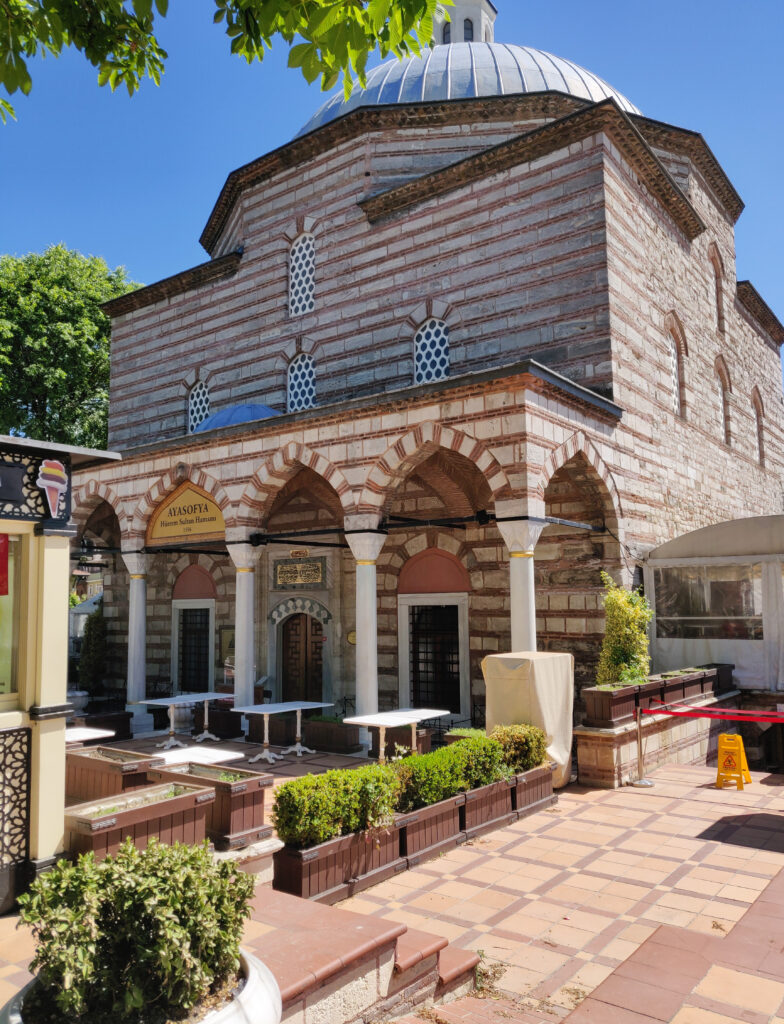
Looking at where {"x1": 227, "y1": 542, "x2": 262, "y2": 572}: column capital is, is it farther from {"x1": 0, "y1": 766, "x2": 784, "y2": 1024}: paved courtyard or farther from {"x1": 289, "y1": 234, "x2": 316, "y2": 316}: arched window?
{"x1": 0, "y1": 766, "x2": 784, "y2": 1024}: paved courtyard

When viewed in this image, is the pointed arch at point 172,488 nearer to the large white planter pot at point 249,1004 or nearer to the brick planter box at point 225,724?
the brick planter box at point 225,724

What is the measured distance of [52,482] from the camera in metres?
4.89

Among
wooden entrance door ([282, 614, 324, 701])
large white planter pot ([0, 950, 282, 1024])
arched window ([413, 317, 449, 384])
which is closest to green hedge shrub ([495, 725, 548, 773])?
large white planter pot ([0, 950, 282, 1024])

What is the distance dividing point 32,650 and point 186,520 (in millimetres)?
8362

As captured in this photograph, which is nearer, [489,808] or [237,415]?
[489,808]

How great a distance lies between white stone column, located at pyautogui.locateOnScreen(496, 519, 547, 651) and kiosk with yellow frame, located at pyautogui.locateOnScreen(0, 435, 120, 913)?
538 cm

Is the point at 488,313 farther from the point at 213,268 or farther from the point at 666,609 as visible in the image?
the point at 213,268

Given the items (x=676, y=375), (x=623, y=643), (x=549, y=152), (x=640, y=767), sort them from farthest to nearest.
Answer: (x=676, y=375), (x=549, y=152), (x=623, y=643), (x=640, y=767)

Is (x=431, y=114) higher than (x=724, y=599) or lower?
higher

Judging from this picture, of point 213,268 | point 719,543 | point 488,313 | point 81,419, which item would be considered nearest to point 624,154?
point 488,313

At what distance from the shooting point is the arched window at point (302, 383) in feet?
48.9

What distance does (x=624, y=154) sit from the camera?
12.2m

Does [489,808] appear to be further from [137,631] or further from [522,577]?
[137,631]

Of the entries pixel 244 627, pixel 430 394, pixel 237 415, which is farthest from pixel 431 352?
pixel 244 627
